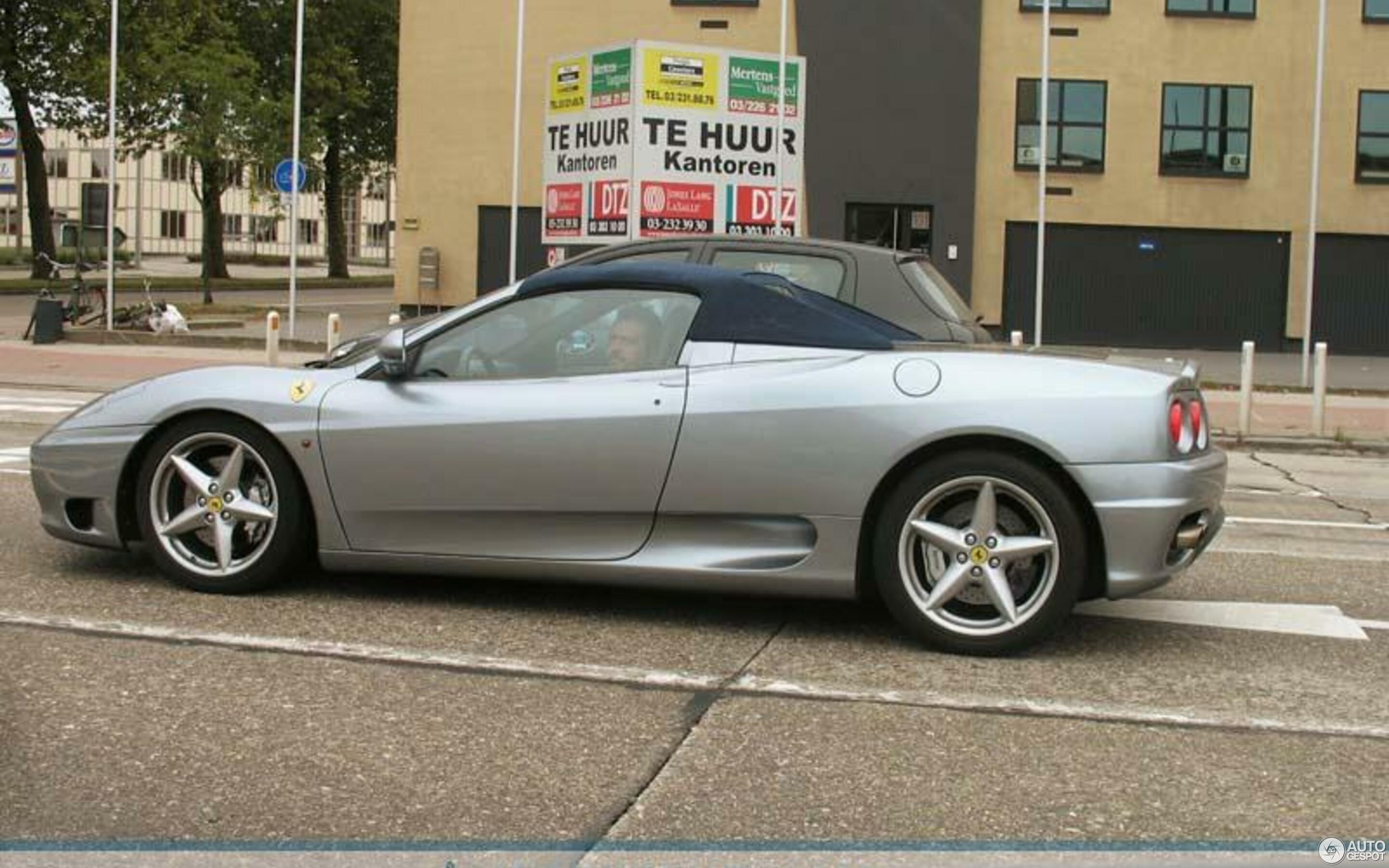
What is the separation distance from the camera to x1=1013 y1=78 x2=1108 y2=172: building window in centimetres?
3100

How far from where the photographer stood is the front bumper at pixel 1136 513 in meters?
5.28

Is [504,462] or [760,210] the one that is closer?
[504,462]

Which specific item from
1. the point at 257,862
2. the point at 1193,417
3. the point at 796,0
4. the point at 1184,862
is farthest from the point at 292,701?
the point at 796,0

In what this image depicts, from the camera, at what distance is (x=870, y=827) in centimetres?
383

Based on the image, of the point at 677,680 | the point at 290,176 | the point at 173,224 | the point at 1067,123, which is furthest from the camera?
the point at 173,224

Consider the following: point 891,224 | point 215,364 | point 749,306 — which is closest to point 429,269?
point 891,224

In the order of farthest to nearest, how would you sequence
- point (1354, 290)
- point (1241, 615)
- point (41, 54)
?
point (41, 54) → point (1354, 290) → point (1241, 615)

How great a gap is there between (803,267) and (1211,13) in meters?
25.0

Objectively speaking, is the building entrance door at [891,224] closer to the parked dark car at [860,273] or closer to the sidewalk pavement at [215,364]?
the sidewalk pavement at [215,364]

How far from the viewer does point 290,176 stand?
2592cm

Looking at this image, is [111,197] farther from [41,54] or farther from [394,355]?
[394,355]

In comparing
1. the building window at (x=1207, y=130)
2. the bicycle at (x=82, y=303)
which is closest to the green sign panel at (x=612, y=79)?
the bicycle at (x=82, y=303)

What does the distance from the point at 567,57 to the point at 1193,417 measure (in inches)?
706

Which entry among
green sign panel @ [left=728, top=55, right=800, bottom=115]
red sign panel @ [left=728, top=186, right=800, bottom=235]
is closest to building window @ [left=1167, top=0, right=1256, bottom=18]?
green sign panel @ [left=728, top=55, right=800, bottom=115]
